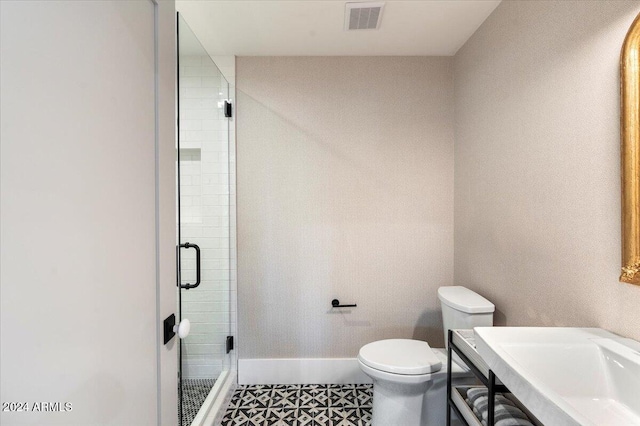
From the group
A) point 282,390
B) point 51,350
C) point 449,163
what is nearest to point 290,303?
point 282,390

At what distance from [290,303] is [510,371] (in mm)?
1808

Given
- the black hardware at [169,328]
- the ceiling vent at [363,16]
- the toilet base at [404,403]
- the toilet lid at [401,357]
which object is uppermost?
the ceiling vent at [363,16]

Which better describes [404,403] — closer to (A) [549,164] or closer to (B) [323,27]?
(A) [549,164]

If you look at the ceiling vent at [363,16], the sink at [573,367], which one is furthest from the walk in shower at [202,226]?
the sink at [573,367]

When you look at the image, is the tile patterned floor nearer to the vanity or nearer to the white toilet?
the white toilet

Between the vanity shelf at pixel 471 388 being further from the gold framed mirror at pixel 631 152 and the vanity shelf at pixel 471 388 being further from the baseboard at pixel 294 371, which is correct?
the baseboard at pixel 294 371

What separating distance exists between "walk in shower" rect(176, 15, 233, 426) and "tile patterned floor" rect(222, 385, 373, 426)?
0.72ft

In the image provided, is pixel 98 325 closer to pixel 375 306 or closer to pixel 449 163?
pixel 375 306

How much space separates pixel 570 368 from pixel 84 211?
148 cm

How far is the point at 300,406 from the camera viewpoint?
7.39ft

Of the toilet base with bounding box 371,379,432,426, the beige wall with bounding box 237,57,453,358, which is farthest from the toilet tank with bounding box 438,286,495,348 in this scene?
the beige wall with bounding box 237,57,453,358

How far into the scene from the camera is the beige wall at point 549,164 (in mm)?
1159

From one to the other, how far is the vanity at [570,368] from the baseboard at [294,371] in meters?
1.54

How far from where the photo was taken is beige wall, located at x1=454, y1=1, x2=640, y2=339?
1159 millimetres
